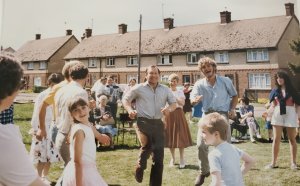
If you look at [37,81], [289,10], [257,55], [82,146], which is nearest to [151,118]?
[82,146]

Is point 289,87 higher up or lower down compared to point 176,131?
higher up

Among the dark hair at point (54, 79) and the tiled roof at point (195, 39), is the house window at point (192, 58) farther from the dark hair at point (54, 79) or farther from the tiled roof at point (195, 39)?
the dark hair at point (54, 79)

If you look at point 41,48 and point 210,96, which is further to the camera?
point 41,48

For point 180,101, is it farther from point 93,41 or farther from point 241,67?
point 93,41

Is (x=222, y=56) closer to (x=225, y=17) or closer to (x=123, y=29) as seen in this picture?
(x=225, y=17)

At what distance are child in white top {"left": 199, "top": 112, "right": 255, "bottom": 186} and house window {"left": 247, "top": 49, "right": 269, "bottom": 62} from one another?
2827cm

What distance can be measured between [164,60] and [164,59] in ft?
0.38

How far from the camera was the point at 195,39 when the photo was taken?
34.8 m

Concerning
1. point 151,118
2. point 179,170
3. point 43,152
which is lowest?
point 179,170

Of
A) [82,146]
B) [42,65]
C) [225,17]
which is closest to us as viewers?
[82,146]

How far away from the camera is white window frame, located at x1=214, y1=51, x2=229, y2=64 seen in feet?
106

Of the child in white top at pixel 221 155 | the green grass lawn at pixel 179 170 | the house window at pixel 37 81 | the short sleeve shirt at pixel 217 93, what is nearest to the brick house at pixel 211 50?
the house window at pixel 37 81

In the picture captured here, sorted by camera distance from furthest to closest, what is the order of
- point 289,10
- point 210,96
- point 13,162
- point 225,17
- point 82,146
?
point 225,17
point 289,10
point 210,96
point 82,146
point 13,162

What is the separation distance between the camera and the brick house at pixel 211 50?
96.7ft
